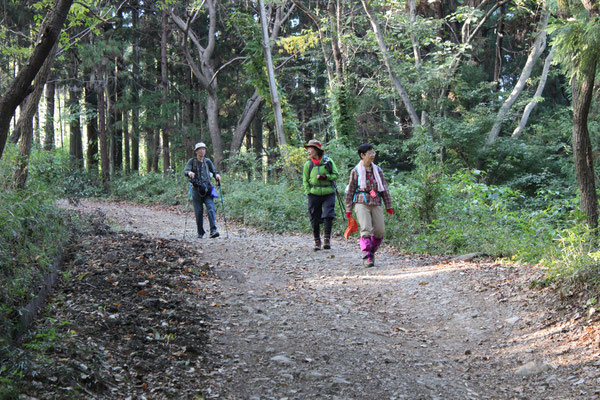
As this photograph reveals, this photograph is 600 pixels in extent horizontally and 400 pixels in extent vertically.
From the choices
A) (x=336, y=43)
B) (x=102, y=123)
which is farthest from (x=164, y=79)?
(x=336, y=43)

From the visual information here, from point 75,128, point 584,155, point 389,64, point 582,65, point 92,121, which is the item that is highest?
point 389,64

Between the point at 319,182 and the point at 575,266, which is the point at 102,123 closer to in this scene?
the point at 319,182

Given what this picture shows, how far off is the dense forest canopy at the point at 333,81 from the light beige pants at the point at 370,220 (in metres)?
4.38

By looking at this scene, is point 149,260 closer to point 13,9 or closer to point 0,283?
point 0,283

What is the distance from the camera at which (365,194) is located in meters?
8.55

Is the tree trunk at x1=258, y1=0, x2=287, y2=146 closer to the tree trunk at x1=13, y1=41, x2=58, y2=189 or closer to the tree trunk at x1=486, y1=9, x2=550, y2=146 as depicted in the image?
the tree trunk at x1=486, y1=9, x2=550, y2=146

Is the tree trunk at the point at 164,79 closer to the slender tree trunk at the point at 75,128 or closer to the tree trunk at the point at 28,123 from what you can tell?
the slender tree trunk at the point at 75,128

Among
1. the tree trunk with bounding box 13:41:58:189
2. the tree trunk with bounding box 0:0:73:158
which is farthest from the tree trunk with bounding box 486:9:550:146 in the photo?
the tree trunk with bounding box 0:0:73:158

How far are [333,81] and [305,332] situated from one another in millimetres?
15357

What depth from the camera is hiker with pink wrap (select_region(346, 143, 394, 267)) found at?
335 inches

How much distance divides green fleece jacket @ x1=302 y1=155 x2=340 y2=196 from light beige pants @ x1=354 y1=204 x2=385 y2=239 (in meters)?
→ 1.33

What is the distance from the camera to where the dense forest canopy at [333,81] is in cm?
1961

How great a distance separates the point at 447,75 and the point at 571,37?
14.3 metres

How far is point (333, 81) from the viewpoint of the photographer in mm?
19562
